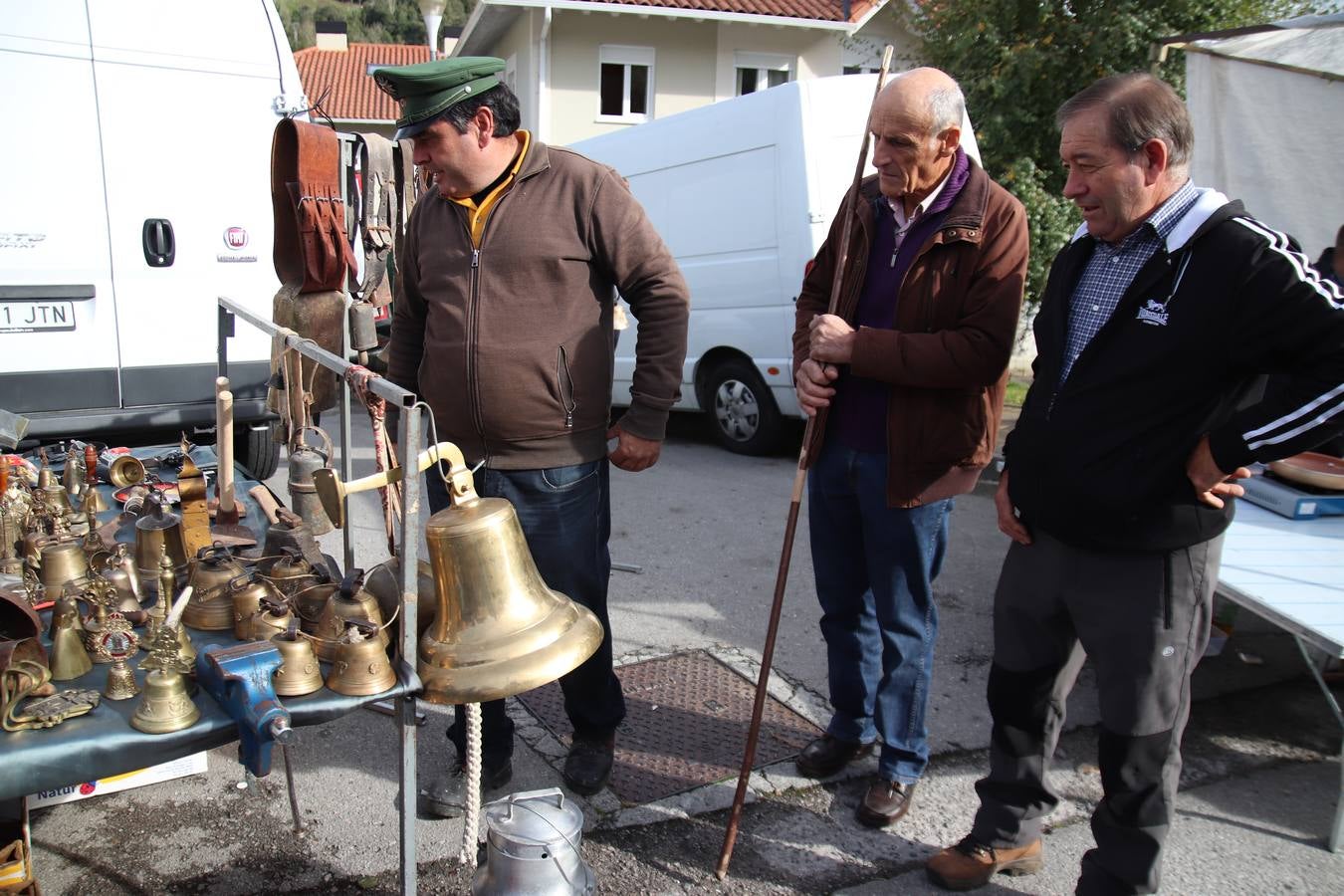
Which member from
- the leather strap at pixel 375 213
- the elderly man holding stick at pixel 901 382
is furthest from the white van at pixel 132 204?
the elderly man holding stick at pixel 901 382

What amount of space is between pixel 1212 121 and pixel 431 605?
554cm

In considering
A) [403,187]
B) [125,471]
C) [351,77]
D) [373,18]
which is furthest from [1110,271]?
[373,18]

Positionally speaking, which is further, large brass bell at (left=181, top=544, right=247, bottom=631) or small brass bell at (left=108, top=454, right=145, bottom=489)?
small brass bell at (left=108, top=454, right=145, bottom=489)

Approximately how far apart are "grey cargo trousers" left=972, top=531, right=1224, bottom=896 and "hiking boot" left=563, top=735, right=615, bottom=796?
113 cm

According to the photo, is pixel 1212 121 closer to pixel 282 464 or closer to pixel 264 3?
pixel 264 3

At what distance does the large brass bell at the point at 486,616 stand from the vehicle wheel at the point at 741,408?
5421 millimetres

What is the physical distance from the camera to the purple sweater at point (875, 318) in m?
2.53

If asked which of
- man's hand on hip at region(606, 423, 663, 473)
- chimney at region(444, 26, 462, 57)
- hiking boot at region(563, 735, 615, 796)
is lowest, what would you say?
hiking boot at region(563, 735, 615, 796)

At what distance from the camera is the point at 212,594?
2.05m

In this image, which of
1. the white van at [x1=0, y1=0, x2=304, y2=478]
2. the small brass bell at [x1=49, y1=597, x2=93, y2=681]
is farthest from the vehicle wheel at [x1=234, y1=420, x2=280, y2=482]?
the small brass bell at [x1=49, y1=597, x2=93, y2=681]

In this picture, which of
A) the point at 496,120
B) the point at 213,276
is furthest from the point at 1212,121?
the point at 213,276

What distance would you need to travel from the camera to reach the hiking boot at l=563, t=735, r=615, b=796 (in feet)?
9.13

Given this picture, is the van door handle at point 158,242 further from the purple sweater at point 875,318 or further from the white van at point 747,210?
the purple sweater at point 875,318

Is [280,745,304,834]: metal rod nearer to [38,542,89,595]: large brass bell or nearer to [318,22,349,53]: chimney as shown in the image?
[38,542,89,595]: large brass bell
